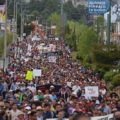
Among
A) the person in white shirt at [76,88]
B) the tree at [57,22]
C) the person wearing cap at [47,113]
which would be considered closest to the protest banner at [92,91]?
the person in white shirt at [76,88]

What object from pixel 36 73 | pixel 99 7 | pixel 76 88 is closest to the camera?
pixel 76 88

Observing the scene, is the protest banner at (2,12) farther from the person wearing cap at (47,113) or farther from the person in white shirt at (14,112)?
the person wearing cap at (47,113)

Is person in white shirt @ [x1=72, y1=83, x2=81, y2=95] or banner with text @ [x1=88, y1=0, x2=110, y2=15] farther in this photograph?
banner with text @ [x1=88, y1=0, x2=110, y2=15]

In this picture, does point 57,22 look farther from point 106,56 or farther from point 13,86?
point 13,86

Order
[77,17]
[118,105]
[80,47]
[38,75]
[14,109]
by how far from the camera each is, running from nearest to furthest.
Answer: [14,109] < [118,105] < [38,75] < [80,47] < [77,17]

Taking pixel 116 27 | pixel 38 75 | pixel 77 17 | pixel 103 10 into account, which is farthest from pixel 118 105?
pixel 77 17

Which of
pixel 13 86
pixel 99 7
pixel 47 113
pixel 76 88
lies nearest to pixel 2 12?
pixel 99 7

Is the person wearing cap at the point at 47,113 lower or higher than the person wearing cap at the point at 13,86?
higher

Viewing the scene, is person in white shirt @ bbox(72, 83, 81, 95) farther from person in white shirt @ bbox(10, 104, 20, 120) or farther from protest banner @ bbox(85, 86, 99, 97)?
person in white shirt @ bbox(10, 104, 20, 120)

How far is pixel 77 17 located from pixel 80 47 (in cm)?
13680

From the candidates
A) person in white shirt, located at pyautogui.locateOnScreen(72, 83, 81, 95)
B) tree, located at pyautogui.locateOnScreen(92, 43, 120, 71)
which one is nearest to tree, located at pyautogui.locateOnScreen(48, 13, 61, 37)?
tree, located at pyautogui.locateOnScreen(92, 43, 120, 71)

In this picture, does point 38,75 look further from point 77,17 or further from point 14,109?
point 77,17

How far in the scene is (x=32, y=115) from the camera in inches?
530

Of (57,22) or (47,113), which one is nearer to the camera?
(47,113)
